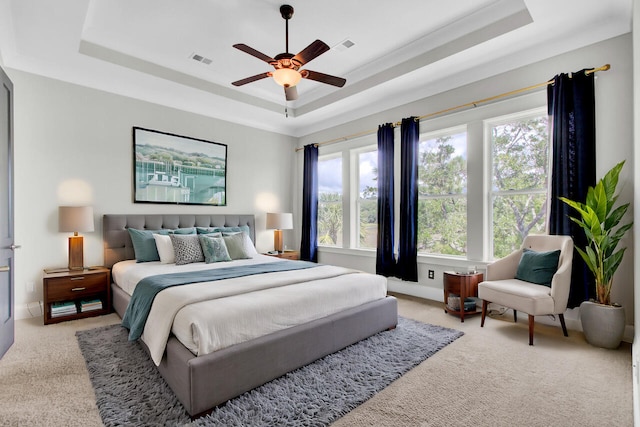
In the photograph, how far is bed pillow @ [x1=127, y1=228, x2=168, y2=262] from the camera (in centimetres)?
390

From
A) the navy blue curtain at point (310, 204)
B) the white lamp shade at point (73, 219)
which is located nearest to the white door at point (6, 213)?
the white lamp shade at point (73, 219)

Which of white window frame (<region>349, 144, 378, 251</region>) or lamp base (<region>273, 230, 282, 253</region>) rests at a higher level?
white window frame (<region>349, 144, 378, 251</region>)

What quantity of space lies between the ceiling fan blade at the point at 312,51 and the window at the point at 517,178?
234 cm

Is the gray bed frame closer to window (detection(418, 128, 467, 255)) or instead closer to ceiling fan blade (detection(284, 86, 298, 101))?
window (detection(418, 128, 467, 255))

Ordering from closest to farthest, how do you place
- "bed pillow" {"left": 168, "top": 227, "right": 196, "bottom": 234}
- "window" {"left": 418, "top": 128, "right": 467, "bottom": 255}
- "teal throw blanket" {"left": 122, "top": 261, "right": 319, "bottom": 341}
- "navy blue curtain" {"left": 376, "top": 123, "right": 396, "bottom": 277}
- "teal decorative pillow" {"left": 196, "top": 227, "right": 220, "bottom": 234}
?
"teal throw blanket" {"left": 122, "top": 261, "right": 319, "bottom": 341} < "window" {"left": 418, "top": 128, "right": 467, "bottom": 255} < "bed pillow" {"left": 168, "top": 227, "right": 196, "bottom": 234} < "teal decorative pillow" {"left": 196, "top": 227, "right": 220, "bottom": 234} < "navy blue curtain" {"left": 376, "top": 123, "right": 396, "bottom": 277}

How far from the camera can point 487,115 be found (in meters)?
3.74

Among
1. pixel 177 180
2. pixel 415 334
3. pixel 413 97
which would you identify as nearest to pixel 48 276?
pixel 177 180

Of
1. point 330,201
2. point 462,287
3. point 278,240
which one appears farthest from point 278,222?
point 462,287

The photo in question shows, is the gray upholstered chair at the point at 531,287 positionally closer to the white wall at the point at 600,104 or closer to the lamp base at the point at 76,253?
the white wall at the point at 600,104

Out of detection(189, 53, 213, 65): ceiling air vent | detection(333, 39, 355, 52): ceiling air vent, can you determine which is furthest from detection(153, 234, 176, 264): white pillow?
detection(333, 39, 355, 52): ceiling air vent

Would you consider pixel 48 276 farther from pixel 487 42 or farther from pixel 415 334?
pixel 487 42

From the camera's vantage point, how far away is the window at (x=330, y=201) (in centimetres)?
562

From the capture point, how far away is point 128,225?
13.6ft

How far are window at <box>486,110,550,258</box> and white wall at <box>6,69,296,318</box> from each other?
3982mm
